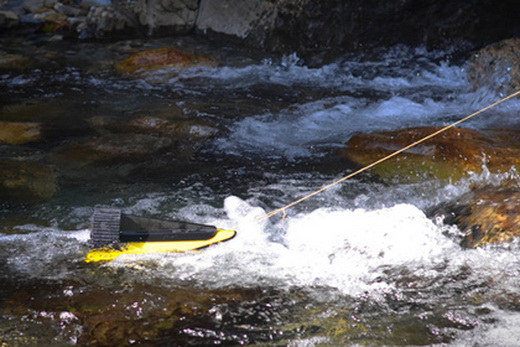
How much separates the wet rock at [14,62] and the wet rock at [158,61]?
4.11 feet

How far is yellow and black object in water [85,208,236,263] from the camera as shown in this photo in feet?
11.1

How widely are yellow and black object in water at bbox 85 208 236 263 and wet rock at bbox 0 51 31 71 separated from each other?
18.0 ft

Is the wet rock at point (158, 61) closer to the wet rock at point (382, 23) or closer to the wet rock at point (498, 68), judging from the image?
the wet rock at point (382, 23)

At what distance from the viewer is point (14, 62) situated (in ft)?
27.4

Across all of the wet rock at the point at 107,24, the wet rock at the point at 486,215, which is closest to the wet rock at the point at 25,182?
the wet rock at the point at 486,215

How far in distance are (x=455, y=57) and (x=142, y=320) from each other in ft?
21.3

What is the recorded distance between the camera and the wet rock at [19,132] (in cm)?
552

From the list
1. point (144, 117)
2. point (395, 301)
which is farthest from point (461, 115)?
point (395, 301)

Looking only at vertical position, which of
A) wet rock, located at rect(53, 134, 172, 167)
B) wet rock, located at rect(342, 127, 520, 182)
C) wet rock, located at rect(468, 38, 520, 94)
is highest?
wet rock, located at rect(468, 38, 520, 94)

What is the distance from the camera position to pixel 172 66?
817 centimetres

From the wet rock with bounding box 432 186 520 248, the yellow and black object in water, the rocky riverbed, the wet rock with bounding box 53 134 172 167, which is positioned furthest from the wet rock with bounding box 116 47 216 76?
the wet rock with bounding box 432 186 520 248

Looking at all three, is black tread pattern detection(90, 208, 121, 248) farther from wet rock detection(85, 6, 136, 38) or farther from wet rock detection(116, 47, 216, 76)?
wet rock detection(85, 6, 136, 38)

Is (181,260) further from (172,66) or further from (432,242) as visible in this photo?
(172,66)

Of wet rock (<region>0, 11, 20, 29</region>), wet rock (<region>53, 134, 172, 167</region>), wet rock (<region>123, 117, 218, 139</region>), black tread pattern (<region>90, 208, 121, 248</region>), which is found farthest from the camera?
wet rock (<region>0, 11, 20, 29</region>)
